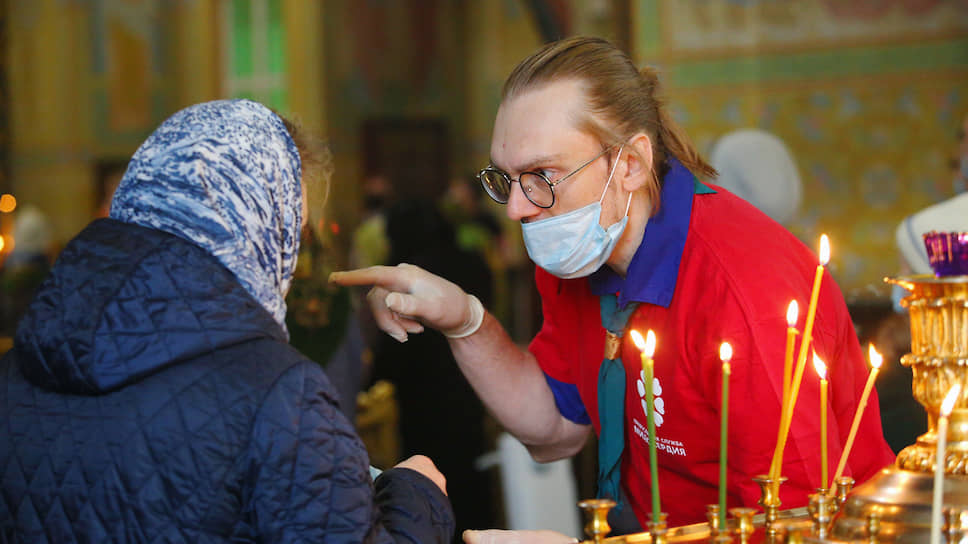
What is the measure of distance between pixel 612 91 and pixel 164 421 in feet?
3.62

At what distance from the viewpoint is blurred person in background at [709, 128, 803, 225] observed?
11.2 feet

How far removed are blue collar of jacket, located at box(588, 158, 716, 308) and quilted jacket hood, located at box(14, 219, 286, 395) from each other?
0.81 metres

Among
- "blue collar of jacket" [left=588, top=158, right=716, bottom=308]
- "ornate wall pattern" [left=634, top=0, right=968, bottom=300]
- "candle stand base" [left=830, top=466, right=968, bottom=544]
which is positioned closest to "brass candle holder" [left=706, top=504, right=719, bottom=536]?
"candle stand base" [left=830, top=466, right=968, bottom=544]

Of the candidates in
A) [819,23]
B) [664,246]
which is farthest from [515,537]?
[819,23]

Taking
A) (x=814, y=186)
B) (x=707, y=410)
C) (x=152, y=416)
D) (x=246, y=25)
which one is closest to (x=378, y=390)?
(x=707, y=410)

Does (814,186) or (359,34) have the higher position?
(359,34)

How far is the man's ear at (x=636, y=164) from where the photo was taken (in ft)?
6.24

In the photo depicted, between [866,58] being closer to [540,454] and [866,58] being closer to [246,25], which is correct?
[540,454]

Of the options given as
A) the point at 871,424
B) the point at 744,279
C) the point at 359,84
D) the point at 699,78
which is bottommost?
the point at 871,424

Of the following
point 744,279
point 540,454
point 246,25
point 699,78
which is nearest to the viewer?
point 744,279

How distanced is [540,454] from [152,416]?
1224mm

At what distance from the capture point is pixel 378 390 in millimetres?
4262

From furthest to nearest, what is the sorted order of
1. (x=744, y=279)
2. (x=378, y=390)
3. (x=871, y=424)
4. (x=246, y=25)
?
(x=246, y=25) → (x=378, y=390) → (x=871, y=424) → (x=744, y=279)

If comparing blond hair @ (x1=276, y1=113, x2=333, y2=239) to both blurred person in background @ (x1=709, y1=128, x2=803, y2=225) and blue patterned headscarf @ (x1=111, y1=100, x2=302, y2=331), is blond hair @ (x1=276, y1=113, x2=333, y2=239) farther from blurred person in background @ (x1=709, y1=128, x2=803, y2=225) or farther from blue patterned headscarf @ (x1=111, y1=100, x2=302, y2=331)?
blurred person in background @ (x1=709, y1=128, x2=803, y2=225)
